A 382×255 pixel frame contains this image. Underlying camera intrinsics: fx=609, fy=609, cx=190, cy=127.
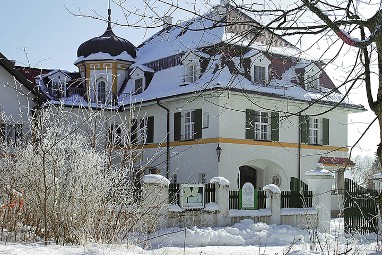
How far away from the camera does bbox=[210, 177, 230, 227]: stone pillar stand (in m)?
17.0

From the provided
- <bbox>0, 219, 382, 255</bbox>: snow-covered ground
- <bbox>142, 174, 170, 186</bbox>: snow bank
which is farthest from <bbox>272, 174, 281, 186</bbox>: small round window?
<bbox>142, 174, 170, 186</bbox>: snow bank

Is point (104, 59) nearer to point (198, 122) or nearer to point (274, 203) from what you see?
point (198, 122)

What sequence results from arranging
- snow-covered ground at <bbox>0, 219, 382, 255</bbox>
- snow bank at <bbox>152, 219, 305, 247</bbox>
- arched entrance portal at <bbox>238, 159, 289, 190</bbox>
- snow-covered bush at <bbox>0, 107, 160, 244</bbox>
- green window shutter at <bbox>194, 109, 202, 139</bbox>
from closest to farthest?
snow-covered bush at <bbox>0, 107, 160, 244</bbox> → snow-covered ground at <bbox>0, 219, 382, 255</bbox> → snow bank at <bbox>152, 219, 305, 247</bbox> → green window shutter at <bbox>194, 109, 202, 139</bbox> → arched entrance portal at <bbox>238, 159, 289, 190</bbox>

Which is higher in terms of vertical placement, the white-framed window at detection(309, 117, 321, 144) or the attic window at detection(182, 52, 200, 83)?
the attic window at detection(182, 52, 200, 83)

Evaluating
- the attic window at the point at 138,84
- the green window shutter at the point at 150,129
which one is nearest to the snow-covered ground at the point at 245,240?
the green window shutter at the point at 150,129

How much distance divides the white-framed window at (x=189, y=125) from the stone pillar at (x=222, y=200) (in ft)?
31.6

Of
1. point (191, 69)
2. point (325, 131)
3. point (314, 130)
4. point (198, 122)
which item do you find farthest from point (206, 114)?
point (325, 131)

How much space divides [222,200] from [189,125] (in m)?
10.5

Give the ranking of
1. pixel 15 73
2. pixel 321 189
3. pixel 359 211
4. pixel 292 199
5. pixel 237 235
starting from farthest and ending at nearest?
1. pixel 15 73
2. pixel 321 189
3. pixel 359 211
4. pixel 292 199
5. pixel 237 235

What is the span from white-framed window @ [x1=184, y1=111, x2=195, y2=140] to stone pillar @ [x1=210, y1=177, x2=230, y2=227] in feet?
31.6

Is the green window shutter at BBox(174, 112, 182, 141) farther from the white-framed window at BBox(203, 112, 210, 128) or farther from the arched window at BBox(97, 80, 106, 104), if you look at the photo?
the arched window at BBox(97, 80, 106, 104)

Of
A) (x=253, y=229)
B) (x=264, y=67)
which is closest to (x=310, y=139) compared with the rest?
(x=264, y=67)

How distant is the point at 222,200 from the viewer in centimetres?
1716

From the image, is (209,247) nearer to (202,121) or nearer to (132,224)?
(132,224)
